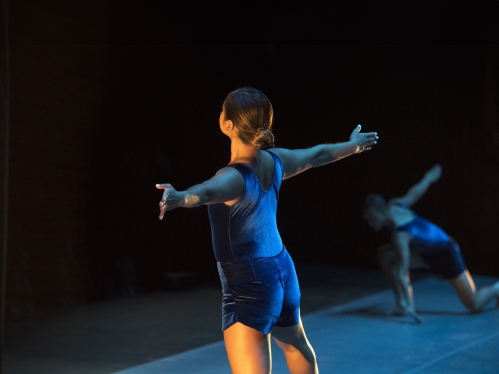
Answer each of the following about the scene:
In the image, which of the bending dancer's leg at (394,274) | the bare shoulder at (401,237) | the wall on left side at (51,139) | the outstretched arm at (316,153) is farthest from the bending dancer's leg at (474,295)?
the outstretched arm at (316,153)

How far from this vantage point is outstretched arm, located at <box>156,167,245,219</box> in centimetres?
215

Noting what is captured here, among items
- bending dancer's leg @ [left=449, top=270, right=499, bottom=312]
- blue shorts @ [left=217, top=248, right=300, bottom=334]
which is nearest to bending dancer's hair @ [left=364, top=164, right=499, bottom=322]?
bending dancer's leg @ [left=449, top=270, right=499, bottom=312]

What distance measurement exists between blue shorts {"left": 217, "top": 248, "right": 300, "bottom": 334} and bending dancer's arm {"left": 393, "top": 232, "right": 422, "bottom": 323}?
3.77 m

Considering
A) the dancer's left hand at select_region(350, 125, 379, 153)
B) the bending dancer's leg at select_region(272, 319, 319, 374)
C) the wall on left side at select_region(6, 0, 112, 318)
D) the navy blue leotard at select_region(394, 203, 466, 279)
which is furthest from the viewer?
the navy blue leotard at select_region(394, 203, 466, 279)

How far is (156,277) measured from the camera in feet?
25.9

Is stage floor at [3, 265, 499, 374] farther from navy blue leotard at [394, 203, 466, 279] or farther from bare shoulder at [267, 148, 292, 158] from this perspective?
bare shoulder at [267, 148, 292, 158]

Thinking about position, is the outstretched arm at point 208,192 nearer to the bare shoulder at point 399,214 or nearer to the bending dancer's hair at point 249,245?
the bending dancer's hair at point 249,245

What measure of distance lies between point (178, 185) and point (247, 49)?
1.69 meters

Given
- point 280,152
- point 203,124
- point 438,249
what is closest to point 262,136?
point 280,152

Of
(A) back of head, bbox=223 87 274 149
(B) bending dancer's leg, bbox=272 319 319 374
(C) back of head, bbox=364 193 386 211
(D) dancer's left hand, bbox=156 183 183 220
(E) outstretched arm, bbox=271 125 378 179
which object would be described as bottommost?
(B) bending dancer's leg, bbox=272 319 319 374

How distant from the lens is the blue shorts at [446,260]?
6660 millimetres

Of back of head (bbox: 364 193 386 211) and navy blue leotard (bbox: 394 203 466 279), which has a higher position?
back of head (bbox: 364 193 386 211)

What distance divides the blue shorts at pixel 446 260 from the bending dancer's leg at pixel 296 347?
4.17m

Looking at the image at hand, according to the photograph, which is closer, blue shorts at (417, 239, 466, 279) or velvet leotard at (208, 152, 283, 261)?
velvet leotard at (208, 152, 283, 261)
